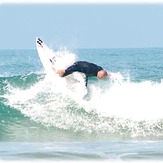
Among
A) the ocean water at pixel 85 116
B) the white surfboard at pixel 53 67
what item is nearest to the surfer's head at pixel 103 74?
the white surfboard at pixel 53 67

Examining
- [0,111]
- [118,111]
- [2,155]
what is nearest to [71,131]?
[118,111]

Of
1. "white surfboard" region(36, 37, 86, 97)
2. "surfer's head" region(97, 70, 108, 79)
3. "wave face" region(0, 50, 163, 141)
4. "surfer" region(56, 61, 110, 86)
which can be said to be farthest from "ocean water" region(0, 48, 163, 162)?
"surfer's head" region(97, 70, 108, 79)

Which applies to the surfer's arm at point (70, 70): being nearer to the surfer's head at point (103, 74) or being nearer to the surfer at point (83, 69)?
the surfer at point (83, 69)

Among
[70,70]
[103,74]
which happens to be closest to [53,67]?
[70,70]

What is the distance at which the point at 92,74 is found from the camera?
35.2ft

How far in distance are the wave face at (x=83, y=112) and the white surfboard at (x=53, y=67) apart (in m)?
0.26

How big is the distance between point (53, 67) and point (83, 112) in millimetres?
1482

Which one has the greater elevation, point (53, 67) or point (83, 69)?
point (53, 67)

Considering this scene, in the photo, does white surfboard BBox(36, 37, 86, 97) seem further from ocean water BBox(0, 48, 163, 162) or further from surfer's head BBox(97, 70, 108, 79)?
surfer's head BBox(97, 70, 108, 79)

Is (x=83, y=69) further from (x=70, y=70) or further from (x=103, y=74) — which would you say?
(x=103, y=74)

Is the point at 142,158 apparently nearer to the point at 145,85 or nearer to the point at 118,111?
the point at 118,111

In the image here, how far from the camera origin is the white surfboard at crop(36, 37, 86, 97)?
37.9 feet

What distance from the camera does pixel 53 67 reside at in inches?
487

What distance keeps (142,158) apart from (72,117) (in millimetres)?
4461
